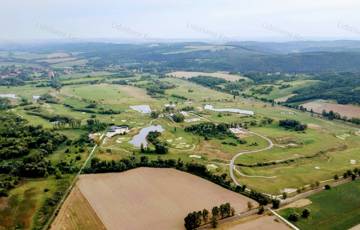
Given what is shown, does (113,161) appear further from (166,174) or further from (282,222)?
(282,222)

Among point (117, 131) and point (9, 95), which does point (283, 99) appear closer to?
point (117, 131)

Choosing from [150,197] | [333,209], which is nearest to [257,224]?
[333,209]

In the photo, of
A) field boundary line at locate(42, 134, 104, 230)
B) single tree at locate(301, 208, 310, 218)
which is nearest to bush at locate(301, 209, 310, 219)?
single tree at locate(301, 208, 310, 218)

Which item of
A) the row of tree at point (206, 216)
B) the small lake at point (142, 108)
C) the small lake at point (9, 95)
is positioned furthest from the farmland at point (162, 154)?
the small lake at point (9, 95)

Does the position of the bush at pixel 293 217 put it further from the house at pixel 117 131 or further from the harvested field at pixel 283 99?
the harvested field at pixel 283 99

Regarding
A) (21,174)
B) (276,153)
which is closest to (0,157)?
(21,174)

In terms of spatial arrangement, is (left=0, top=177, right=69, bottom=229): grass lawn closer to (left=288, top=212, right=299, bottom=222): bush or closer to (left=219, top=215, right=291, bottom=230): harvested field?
(left=219, top=215, right=291, bottom=230): harvested field
